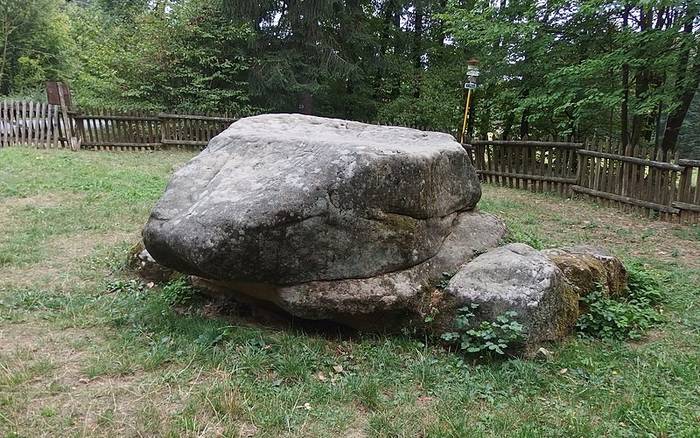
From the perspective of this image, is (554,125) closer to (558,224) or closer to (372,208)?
(558,224)

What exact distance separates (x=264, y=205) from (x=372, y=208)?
2.35ft

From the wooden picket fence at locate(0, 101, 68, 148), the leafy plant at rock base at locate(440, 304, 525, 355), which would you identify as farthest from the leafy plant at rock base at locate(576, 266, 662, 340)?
the wooden picket fence at locate(0, 101, 68, 148)

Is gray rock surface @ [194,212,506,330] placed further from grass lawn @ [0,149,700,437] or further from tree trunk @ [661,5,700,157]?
tree trunk @ [661,5,700,157]

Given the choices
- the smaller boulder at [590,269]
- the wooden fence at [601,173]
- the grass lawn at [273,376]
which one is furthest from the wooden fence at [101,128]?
the smaller boulder at [590,269]

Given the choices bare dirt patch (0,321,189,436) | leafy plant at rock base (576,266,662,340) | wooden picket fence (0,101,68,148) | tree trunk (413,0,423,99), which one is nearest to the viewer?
bare dirt patch (0,321,189,436)

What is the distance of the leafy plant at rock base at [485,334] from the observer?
344 centimetres

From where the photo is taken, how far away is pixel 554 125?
15195mm

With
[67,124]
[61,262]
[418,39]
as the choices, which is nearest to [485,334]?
[61,262]

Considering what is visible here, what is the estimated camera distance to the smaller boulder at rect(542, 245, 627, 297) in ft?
14.2

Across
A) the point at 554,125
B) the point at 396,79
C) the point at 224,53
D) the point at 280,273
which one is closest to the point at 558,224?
the point at 280,273

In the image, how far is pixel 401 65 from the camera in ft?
55.2

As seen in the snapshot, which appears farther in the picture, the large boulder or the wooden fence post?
the wooden fence post

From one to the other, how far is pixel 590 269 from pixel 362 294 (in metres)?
2.04

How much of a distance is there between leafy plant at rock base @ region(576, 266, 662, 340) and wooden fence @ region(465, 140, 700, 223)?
448cm
